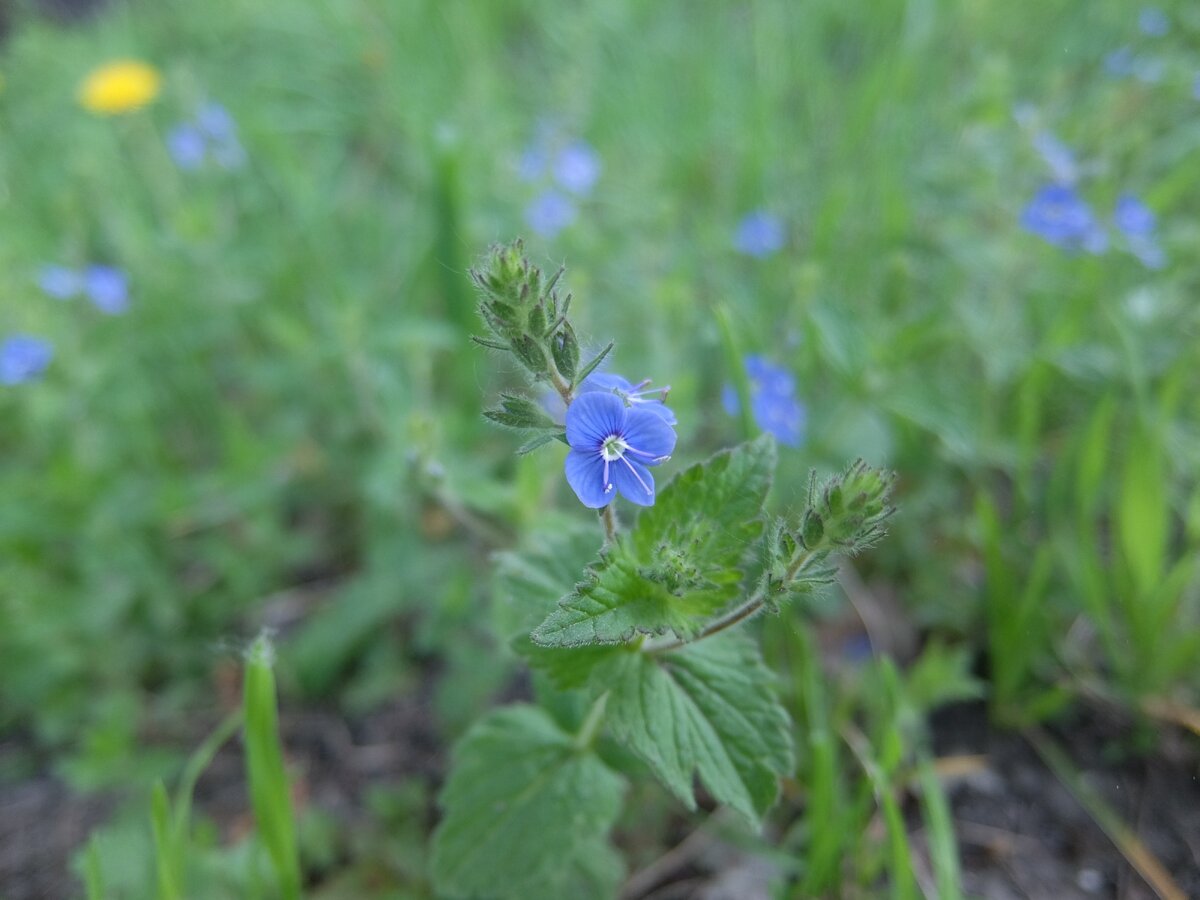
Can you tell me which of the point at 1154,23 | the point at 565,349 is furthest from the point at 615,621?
the point at 1154,23

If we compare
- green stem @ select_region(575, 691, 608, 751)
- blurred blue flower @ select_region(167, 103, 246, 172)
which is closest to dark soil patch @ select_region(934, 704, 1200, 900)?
green stem @ select_region(575, 691, 608, 751)

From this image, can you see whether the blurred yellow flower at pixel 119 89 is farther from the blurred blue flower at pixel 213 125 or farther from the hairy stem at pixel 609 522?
the hairy stem at pixel 609 522

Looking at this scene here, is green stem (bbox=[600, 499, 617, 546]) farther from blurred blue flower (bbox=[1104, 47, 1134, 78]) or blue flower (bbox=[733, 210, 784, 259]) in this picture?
blurred blue flower (bbox=[1104, 47, 1134, 78])

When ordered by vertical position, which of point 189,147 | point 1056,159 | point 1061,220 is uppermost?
point 189,147

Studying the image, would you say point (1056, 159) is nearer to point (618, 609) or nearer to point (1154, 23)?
point (1154, 23)

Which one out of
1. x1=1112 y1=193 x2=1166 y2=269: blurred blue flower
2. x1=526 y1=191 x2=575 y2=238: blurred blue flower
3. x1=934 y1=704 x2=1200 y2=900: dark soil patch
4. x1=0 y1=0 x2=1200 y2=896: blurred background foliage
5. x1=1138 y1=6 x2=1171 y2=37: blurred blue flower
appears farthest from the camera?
x1=1138 y1=6 x2=1171 y2=37: blurred blue flower

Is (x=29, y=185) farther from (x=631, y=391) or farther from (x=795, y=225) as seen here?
(x=631, y=391)

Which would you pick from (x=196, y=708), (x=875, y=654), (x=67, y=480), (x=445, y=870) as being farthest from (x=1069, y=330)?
(x=67, y=480)
